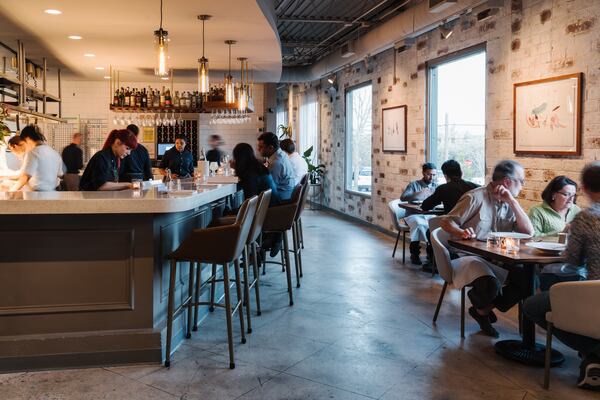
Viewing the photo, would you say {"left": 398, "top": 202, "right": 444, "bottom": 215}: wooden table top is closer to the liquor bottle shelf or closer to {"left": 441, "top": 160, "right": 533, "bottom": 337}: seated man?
{"left": 441, "top": 160, "right": 533, "bottom": 337}: seated man

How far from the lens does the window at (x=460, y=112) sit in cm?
747

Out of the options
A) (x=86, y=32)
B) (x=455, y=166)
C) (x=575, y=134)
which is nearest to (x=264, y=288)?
(x=455, y=166)

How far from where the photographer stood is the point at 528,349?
4.15 meters

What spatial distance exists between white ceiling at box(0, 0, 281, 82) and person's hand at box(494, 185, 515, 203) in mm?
3134

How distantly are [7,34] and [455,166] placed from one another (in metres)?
5.61

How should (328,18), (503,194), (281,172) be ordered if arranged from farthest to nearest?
(328,18) < (281,172) < (503,194)

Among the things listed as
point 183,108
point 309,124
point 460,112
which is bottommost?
point 460,112

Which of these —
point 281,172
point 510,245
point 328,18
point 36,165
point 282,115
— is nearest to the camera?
point 510,245

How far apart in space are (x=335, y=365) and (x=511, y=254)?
135cm

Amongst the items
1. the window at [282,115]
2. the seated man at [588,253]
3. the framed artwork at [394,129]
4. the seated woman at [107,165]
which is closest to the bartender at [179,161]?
the framed artwork at [394,129]

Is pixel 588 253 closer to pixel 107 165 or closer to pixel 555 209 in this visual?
pixel 555 209

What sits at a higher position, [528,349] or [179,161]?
[179,161]

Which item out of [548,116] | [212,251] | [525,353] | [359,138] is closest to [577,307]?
[525,353]

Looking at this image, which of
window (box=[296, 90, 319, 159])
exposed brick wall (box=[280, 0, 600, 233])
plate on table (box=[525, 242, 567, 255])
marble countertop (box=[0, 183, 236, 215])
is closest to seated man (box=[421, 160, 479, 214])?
exposed brick wall (box=[280, 0, 600, 233])
